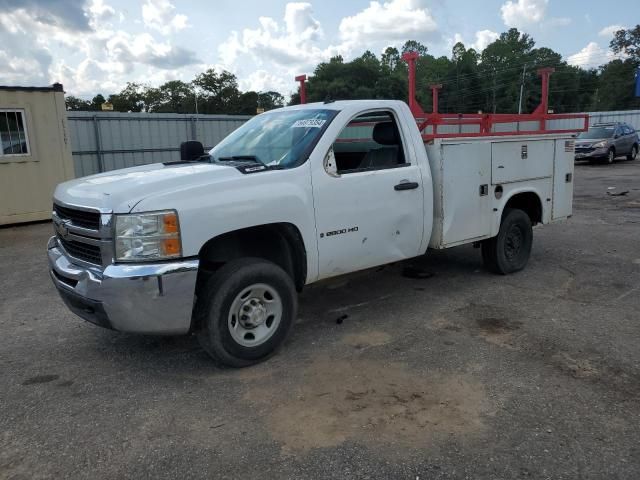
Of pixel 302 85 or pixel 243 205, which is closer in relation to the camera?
pixel 243 205

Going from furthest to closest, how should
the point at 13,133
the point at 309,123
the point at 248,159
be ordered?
1. the point at 13,133
2. the point at 309,123
3. the point at 248,159

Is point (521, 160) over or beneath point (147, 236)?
over

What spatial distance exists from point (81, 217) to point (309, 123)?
2008 mm

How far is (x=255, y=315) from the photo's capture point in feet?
13.2

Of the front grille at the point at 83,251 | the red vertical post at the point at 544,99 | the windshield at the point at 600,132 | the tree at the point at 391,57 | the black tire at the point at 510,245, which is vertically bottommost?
the black tire at the point at 510,245

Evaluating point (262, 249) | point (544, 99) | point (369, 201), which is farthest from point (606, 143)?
point (262, 249)

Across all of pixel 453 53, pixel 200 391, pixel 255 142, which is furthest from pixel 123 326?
pixel 453 53

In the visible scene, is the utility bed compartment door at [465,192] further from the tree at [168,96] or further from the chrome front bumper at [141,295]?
the tree at [168,96]

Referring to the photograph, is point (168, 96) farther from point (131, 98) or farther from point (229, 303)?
point (229, 303)

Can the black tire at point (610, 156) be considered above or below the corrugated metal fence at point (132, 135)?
below

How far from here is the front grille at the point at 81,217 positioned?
3619 mm

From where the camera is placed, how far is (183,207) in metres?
3.52

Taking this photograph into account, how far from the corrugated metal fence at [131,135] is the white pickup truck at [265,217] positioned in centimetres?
1137

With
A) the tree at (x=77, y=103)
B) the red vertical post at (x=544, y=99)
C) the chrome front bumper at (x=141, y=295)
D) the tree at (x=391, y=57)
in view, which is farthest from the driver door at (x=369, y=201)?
the tree at (x=391, y=57)
